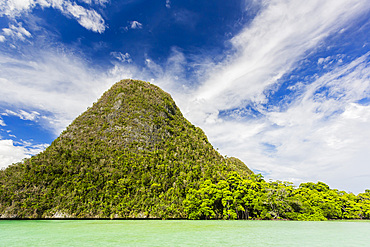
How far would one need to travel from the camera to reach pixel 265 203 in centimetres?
5272

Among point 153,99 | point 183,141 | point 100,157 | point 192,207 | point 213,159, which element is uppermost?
point 153,99

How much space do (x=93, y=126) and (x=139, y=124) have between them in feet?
69.3

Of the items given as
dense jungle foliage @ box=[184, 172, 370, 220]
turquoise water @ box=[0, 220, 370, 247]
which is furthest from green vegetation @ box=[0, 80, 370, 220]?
turquoise water @ box=[0, 220, 370, 247]

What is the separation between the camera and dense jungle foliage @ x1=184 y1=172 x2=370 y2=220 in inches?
2074

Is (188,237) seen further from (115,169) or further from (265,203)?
(115,169)

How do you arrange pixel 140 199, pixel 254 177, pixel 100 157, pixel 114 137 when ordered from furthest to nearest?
1. pixel 114 137
2. pixel 100 157
3. pixel 140 199
4. pixel 254 177

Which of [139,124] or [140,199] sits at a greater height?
[139,124]

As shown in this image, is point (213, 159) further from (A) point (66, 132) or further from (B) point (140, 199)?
(A) point (66, 132)

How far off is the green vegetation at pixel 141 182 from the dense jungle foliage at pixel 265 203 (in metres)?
0.24

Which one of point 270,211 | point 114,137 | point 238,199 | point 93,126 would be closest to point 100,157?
point 114,137

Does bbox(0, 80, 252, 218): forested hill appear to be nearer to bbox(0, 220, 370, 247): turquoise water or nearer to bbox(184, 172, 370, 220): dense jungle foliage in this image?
bbox(184, 172, 370, 220): dense jungle foliage

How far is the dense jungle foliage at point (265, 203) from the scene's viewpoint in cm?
5269

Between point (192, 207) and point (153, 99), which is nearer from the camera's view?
point (192, 207)

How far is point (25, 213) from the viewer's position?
65125 millimetres
